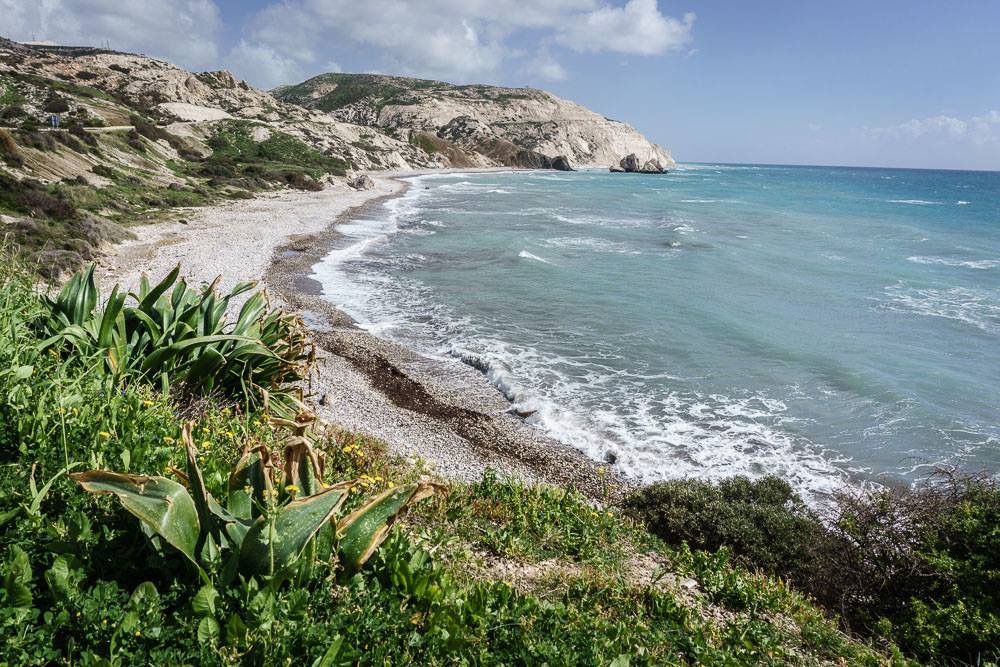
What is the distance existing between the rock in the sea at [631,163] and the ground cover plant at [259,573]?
505 ft

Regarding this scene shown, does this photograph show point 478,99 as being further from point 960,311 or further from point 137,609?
point 137,609

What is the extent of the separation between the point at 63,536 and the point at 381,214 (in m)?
42.2

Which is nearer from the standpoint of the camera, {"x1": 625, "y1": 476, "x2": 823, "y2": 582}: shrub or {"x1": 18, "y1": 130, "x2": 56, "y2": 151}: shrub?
{"x1": 625, "y1": 476, "x2": 823, "y2": 582}: shrub

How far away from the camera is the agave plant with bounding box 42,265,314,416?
526 cm

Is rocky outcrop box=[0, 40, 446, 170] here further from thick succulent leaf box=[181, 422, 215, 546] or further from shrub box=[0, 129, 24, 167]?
thick succulent leaf box=[181, 422, 215, 546]

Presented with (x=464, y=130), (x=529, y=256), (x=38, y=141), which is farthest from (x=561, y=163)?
(x=38, y=141)

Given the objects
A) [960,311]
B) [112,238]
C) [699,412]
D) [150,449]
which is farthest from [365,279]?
[960,311]

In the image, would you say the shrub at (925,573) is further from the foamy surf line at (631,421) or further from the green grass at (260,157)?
the green grass at (260,157)

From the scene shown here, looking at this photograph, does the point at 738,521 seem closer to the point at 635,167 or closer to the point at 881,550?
the point at 881,550

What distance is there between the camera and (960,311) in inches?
876

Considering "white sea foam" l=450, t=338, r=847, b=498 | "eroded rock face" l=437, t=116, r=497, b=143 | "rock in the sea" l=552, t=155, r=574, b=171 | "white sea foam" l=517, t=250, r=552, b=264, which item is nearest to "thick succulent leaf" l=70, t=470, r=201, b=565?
"white sea foam" l=450, t=338, r=847, b=498

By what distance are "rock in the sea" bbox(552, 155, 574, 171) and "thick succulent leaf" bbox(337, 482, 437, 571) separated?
14036 cm

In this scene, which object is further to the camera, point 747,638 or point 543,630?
point 747,638

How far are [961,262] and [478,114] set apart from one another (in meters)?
139
